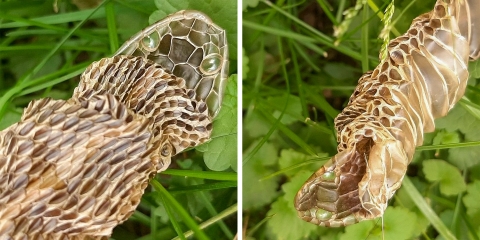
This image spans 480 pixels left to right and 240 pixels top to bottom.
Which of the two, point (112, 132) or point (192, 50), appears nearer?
point (112, 132)

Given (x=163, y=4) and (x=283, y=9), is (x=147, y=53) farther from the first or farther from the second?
(x=283, y=9)

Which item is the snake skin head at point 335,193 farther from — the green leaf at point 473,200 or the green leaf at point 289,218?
the green leaf at point 473,200

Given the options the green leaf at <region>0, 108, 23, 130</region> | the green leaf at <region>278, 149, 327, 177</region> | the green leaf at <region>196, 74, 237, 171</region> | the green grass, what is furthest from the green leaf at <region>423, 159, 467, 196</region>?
the green leaf at <region>0, 108, 23, 130</region>

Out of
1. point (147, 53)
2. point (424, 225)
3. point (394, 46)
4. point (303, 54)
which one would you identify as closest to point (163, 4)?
point (147, 53)

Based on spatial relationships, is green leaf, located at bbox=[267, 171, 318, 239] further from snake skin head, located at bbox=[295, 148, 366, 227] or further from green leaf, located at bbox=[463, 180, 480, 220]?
green leaf, located at bbox=[463, 180, 480, 220]

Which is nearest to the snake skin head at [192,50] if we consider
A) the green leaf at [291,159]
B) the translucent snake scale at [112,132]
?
the translucent snake scale at [112,132]

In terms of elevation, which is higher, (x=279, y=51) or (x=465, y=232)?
(x=279, y=51)

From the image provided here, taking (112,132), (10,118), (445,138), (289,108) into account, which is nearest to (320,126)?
(289,108)

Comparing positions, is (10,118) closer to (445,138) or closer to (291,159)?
(291,159)
